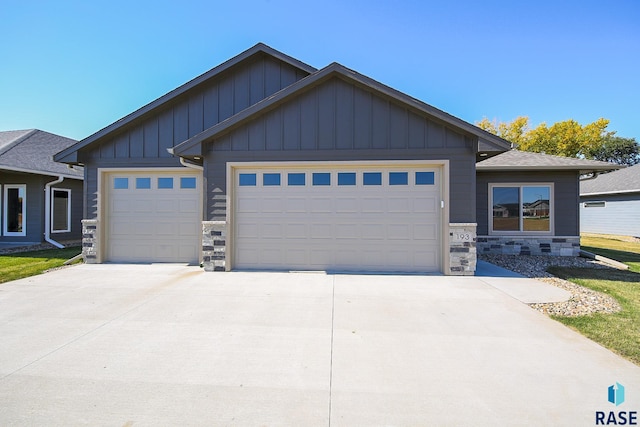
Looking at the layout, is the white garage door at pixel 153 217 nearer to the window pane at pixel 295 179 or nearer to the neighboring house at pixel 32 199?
the window pane at pixel 295 179

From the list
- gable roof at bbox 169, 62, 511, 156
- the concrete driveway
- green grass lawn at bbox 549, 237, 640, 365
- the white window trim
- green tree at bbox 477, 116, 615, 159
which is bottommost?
the concrete driveway

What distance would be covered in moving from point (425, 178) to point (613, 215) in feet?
58.2

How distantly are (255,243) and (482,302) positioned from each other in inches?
196

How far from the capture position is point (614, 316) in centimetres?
447

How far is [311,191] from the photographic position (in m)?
7.42

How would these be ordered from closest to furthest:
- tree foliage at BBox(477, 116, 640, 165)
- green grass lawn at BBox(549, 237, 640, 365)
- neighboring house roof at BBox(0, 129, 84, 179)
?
green grass lawn at BBox(549, 237, 640, 365) → neighboring house roof at BBox(0, 129, 84, 179) → tree foliage at BBox(477, 116, 640, 165)

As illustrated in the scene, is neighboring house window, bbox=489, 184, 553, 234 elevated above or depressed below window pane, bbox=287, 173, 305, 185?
below

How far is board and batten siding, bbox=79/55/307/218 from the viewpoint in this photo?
854cm

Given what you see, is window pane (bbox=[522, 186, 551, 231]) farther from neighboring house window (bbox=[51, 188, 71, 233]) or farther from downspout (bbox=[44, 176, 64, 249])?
neighboring house window (bbox=[51, 188, 71, 233])

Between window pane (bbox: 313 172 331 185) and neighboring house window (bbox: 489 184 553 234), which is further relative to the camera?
neighboring house window (bbox: 489 184 553 234)

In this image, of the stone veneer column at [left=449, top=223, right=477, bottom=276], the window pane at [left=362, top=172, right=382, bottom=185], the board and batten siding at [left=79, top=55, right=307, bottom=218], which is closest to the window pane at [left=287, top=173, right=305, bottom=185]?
the window pane at [left=362, top=172, right=382, bottom=185]

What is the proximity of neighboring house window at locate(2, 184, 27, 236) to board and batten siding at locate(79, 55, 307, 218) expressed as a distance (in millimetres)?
6111

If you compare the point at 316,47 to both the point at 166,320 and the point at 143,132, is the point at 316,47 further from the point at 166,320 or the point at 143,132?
the point at 166,320

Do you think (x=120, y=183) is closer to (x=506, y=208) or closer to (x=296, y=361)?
(x=296, y=361)
